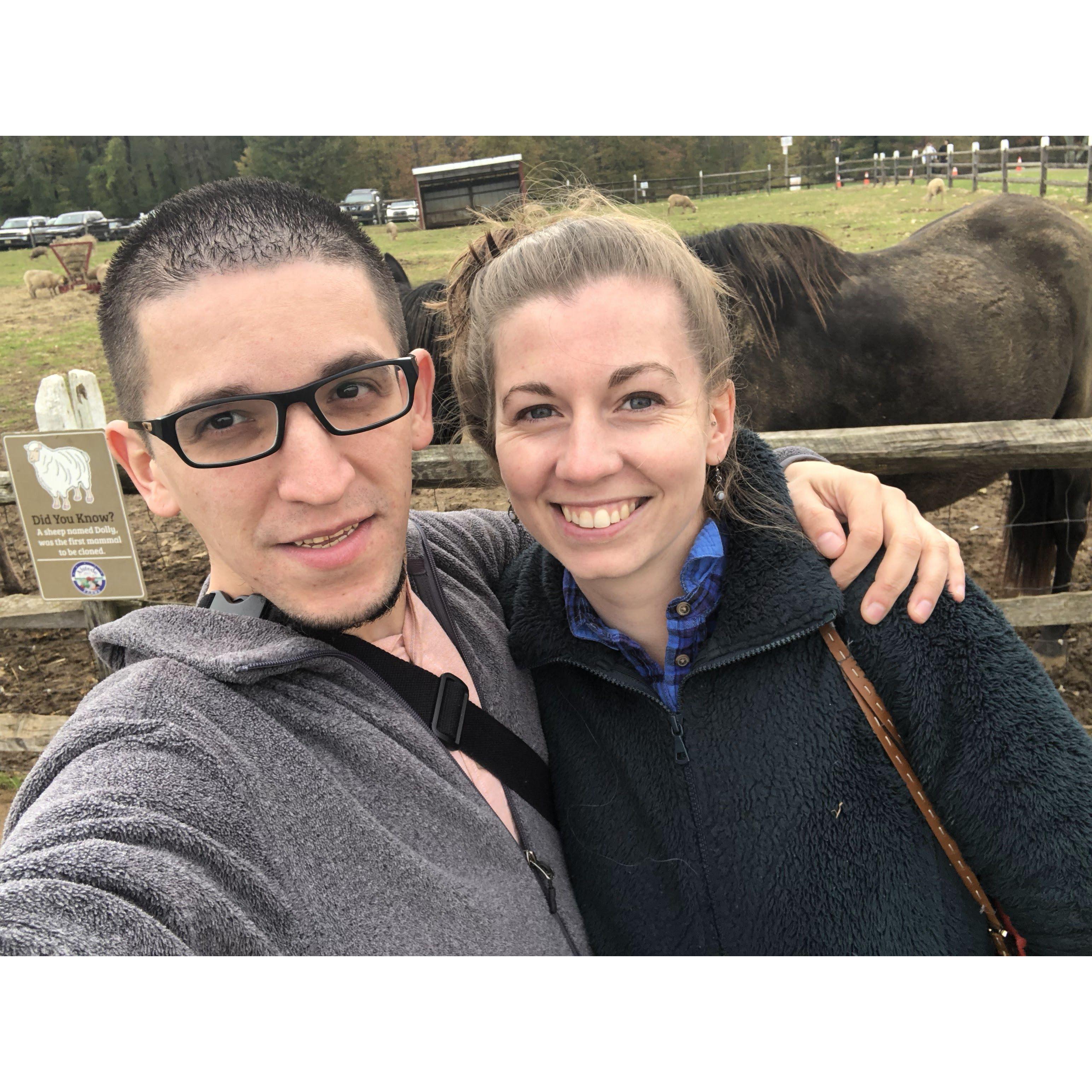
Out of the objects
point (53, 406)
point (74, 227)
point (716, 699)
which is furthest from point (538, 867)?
point (74, 227)

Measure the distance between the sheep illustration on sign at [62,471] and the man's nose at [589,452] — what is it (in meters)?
1.95

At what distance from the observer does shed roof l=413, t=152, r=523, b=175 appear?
3.55 meters

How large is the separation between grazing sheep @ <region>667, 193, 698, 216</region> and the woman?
145cm

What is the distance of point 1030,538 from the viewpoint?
410cm

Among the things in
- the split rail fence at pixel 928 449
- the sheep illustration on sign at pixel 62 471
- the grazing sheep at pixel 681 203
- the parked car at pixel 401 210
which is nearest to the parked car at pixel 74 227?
the sheep illustration on sign at pixel 62 471

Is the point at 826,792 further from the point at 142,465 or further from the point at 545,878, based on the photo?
the point at 142,465

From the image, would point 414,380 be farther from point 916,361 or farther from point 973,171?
point 973,171

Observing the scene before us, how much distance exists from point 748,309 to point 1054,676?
244 cm

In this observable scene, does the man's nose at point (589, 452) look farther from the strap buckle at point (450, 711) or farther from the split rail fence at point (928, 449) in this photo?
the split rail fence at point (928, 449)

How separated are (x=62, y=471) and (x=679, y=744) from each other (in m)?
2.21

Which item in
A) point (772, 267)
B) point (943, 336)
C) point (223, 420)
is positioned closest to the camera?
point (223, 420)

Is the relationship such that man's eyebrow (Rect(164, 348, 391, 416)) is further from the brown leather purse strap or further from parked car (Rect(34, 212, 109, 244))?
parked car (Rect(34, 212, 109, 244))

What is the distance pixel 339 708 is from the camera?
0.95m

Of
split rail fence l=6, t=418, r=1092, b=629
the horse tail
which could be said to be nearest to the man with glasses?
split rail fence l=6, t=418, r=1092, b=629
